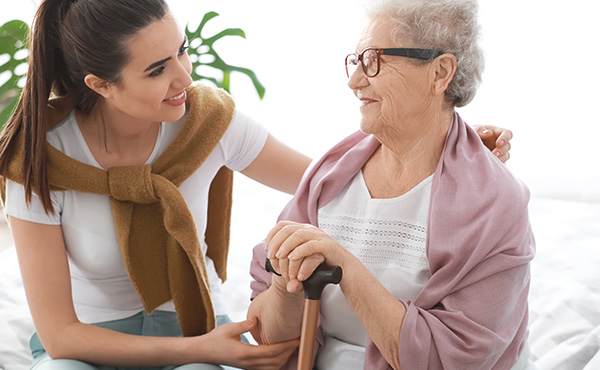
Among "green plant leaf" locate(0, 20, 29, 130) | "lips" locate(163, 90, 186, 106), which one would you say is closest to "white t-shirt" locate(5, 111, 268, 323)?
"lips" locate(163, 90, 186, 106)

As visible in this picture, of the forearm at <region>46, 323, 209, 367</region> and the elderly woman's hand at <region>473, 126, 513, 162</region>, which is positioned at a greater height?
the elderly woman's hand at <region>473, 126, 513, 162</region>

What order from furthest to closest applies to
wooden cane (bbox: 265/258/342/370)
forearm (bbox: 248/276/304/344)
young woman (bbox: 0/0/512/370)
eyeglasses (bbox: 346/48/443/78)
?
young woman (bbox: 0/0/512/370) < forearm (bbox: 248/276/304/344) < eyeglasses (bbox: 346/48/443/78) < wooden cane (bbox: 265/258/342/370)

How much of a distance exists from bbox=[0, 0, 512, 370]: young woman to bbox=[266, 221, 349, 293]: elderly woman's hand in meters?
0.32

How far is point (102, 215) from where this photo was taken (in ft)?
5.16

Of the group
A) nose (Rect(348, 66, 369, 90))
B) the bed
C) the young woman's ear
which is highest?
nose (Rect(348, 66, 369, 90))

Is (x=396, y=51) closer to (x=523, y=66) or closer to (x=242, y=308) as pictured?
(x=242, y=308)

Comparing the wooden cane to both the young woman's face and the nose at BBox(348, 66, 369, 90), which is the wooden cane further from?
the young woman's face

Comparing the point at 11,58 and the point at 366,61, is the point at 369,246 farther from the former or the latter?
the point at 11,58

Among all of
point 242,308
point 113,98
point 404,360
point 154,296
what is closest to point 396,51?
point 404,360

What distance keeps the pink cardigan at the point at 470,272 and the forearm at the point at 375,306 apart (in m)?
0.02

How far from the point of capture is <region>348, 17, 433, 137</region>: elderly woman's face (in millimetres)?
1203

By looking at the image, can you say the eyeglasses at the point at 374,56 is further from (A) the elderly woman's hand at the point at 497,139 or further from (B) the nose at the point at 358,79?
(A) the elderly woman's hand at the point at 497,139

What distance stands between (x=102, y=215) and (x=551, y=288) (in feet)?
4.30

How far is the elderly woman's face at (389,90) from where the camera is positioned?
1.20 m
